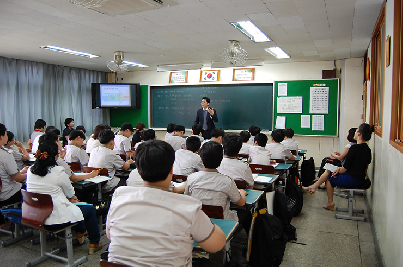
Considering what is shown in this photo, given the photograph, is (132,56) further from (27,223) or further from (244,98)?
(27,223)

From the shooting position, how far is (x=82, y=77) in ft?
27.5

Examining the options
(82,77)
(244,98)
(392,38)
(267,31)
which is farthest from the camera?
(82,77)

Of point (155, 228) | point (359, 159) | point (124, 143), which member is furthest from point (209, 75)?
point (155, 228)

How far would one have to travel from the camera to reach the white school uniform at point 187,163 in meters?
3.29

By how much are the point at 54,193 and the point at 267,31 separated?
11.7ft

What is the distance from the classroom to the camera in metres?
2.72

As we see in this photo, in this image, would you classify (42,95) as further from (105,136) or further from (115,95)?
(105,136)

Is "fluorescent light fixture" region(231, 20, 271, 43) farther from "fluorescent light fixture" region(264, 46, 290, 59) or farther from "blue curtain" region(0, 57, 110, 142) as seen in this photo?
"blue curtain" region(0, 57, 110, 142)

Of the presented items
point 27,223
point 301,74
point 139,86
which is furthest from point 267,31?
point 139,86

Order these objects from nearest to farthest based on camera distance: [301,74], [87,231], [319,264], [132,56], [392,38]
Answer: [392,38]
[319,264]
[87,231]
[132,56]
[301,74]

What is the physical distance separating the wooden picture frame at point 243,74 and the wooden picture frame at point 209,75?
0.46m

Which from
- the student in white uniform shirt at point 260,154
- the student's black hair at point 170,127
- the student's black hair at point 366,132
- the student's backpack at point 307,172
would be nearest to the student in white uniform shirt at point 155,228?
the student in white uniform shirt at point 260,154

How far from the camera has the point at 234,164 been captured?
2760mm

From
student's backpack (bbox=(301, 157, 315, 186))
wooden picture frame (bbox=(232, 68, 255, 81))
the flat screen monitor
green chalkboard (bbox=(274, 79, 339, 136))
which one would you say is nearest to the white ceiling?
green chalkboard (bbox=(274, 79, 339, 136))
